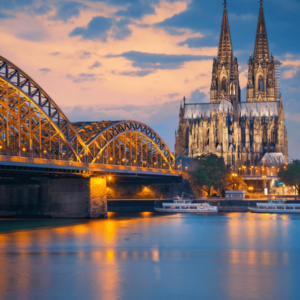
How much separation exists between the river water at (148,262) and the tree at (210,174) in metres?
52.1

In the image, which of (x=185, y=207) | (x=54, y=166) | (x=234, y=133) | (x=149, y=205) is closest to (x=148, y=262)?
(x=54, y=166)

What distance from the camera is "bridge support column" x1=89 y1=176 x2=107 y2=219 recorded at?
71.6m

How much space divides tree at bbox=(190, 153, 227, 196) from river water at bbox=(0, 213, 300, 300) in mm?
52134

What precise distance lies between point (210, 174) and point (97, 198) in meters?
48.7

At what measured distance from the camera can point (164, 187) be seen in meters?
112

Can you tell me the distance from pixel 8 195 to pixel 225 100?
13074cm

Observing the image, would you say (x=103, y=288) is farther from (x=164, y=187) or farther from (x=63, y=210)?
(x=164, y=187)

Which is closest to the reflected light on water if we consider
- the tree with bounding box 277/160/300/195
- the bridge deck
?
the bridge deck

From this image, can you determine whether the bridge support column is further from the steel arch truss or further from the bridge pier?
the steel arch truss

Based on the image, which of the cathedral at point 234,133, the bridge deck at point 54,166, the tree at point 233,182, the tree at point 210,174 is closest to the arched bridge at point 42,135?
the bridge deck at point 54,166

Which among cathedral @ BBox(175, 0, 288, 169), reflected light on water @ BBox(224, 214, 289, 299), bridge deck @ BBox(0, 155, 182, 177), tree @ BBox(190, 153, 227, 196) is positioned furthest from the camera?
cathedral @ BBox(175, 0, 288, 169)

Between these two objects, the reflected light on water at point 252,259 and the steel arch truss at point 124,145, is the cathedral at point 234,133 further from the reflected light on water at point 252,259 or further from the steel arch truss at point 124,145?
the reflected light on water at point 252,259

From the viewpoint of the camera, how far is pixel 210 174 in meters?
117

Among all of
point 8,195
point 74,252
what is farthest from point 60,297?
point 8,195
